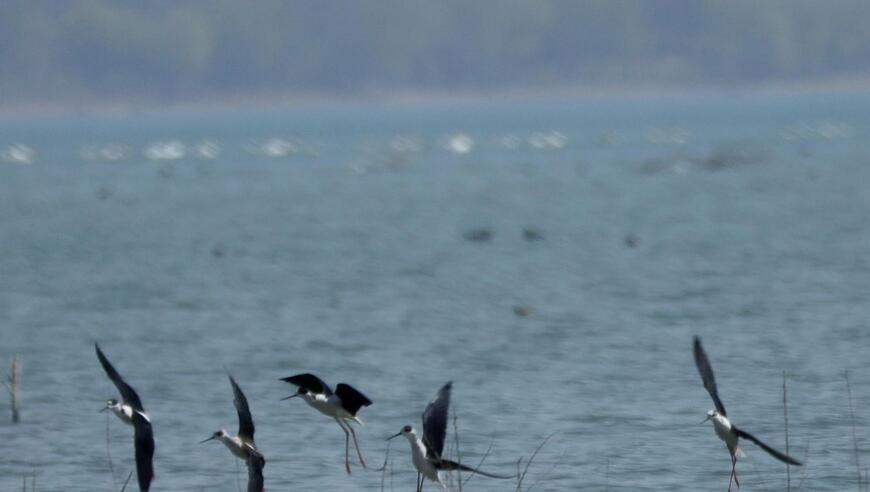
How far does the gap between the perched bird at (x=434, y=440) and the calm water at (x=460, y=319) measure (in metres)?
3.15

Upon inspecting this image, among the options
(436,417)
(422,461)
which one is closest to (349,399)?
(422,461)

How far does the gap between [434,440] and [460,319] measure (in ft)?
54.9

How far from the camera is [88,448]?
17375 millimetres

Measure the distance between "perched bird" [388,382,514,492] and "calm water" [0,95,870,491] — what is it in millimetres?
3149

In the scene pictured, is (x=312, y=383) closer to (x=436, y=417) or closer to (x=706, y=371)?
(x=436, y=417)

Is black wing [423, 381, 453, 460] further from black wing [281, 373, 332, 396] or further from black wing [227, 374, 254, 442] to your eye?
black wing [281, 373, 332, 396]

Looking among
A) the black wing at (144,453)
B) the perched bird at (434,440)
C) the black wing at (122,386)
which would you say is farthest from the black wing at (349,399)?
the black wing at (144,453)

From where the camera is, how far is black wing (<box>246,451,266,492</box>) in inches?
471

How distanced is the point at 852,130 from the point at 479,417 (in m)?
101

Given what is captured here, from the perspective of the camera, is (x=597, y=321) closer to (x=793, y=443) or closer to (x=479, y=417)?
(x=479, y=417)

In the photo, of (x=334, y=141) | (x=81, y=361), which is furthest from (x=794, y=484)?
(x=334, y=141)

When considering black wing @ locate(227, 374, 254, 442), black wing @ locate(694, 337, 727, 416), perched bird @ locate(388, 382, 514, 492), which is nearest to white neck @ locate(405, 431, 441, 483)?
perched bird @ locate(388, 382, 514, 492)

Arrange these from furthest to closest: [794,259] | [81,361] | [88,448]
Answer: [794,259] < [81,361] < [88,448]

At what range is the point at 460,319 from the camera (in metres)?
28.3
